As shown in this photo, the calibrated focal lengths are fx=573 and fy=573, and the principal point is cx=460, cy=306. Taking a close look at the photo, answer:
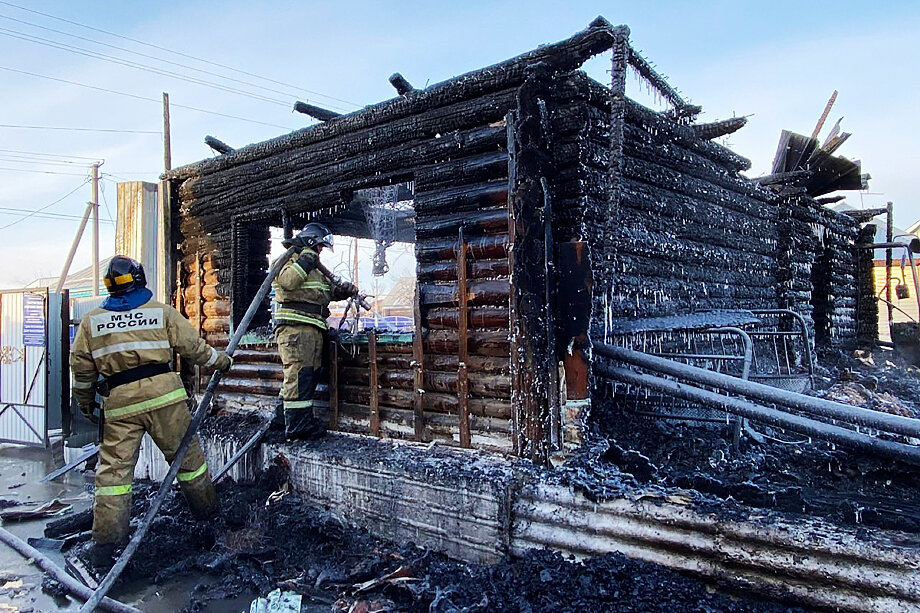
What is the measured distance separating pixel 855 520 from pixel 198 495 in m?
4.83

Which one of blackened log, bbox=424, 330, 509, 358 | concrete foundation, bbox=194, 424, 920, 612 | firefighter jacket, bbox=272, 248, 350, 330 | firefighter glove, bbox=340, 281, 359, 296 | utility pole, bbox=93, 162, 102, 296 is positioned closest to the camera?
concrete foundation, bbox=194, 424, 920, 612

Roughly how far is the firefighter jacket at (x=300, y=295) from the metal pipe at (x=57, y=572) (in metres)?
2.50

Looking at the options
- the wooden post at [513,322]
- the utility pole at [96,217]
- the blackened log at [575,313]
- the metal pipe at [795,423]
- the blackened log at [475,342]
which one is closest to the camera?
the metal pipe at [795,423]

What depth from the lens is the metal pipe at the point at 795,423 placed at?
3064 mm

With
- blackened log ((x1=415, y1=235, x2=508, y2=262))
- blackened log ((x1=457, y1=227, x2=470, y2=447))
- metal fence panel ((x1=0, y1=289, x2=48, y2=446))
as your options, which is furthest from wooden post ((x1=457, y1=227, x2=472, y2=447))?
metal fence panel ((x1=0, y1=289, x2=48, y2=446))

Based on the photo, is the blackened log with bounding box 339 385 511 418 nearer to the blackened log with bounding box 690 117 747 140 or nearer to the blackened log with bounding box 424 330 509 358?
the blackened log with bounding box 424 330 509 358

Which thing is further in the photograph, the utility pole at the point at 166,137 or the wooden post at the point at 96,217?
the wooden post at the point at 96,217

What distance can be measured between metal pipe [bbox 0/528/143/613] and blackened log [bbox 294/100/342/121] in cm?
455

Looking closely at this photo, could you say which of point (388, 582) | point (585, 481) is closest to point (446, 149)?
point (585, 481)

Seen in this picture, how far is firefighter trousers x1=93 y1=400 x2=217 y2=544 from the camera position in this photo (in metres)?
4.42

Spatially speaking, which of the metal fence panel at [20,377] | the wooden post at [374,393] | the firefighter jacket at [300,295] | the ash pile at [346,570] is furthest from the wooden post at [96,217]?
the wooden post at [374,393]

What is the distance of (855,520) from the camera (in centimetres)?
317

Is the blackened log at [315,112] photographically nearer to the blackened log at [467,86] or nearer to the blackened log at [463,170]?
the blackened log at [467,86]

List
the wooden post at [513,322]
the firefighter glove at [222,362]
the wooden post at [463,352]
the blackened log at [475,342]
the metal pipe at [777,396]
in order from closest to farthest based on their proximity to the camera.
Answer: the metal pipe at [777,396]
the wooden post at [513,322]
the blackened log at [475,342]
the wooden post at [463,352]
the firefighter glove at [222,362]
